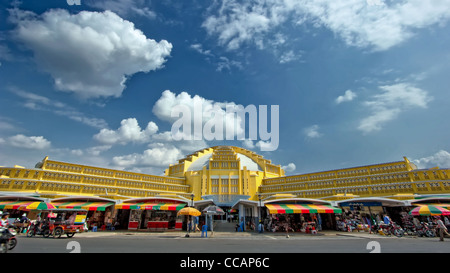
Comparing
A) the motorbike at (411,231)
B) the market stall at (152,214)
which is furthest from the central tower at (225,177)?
the motorbike at (411,231)

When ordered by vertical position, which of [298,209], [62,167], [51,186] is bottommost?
[298,209]

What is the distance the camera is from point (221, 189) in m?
47.8

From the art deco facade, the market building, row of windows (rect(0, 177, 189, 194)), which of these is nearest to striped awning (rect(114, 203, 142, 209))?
the market building

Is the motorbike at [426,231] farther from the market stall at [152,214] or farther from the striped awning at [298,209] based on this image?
the market stall at [152,214]

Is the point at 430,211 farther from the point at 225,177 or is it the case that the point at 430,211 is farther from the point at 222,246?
the point at 225,177

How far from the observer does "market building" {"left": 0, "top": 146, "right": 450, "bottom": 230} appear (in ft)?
92.4

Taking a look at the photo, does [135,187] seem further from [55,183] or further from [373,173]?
[373,173]

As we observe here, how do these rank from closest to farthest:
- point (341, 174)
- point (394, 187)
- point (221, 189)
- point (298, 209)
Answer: point (298, 209)
point (394, 187)
point (341, 174)
point (221, 189)

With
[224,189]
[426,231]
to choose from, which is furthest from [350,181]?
[224,189]

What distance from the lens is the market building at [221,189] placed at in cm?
2817

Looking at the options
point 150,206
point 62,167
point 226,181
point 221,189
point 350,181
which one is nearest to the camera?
point 150,206

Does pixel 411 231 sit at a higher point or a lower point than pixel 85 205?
lower

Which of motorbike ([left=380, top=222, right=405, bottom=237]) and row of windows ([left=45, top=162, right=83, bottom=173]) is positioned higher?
row of windows ([left=45, top=162, right=83, bottom=173])

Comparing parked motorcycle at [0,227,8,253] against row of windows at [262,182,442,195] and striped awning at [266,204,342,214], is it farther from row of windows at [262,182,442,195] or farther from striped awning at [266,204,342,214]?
row of windows at [262,182,442,195]
